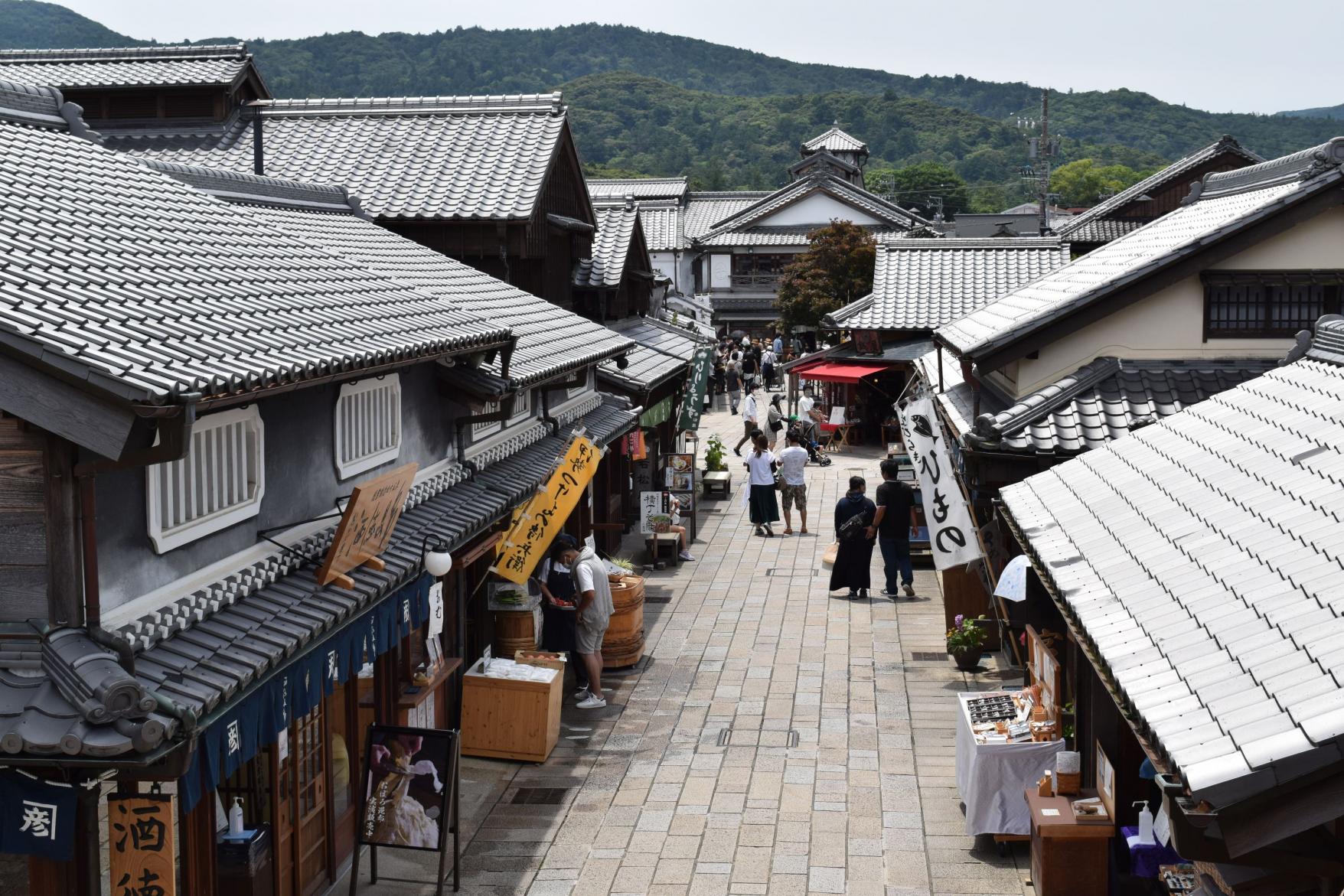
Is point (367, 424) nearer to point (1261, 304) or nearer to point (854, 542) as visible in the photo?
point (1261, 304)

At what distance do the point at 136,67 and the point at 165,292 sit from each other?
1991 centimetres

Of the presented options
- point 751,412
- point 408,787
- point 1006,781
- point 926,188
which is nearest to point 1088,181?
point 926,188

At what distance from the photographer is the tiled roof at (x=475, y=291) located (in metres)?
15.1

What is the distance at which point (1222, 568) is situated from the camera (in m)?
7.47

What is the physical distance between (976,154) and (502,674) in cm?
14632

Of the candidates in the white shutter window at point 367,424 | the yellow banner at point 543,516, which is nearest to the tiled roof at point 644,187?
the yellow banner at point 543,516

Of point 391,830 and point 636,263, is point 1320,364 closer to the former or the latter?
point 391,830

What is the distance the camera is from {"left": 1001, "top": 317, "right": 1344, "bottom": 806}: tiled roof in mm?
5250

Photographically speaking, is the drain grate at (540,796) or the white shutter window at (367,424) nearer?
the white shutter window at (367,424)

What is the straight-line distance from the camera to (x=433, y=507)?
12.0 m

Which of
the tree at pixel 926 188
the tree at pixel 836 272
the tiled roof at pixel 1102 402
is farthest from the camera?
the tree at pixel 926 188

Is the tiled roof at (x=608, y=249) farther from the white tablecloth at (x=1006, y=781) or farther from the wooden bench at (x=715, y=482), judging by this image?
the white tablecloth at (x=1006, y=781)

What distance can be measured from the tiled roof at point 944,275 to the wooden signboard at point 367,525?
991 inches

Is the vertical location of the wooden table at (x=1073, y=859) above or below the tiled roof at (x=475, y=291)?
below
